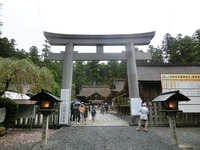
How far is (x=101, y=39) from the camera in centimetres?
1079

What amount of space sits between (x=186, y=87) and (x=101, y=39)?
6.42 m

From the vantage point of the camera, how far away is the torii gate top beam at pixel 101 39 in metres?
10.6

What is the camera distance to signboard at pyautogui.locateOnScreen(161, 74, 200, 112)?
29.5 feet

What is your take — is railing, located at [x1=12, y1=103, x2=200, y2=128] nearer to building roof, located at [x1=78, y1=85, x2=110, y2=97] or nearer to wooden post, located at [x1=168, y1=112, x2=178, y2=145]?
wooden post, located at [x1=168, y1=112, x2=178, y2=145]

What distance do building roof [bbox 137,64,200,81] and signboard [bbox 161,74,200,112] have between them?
3778 millimetres

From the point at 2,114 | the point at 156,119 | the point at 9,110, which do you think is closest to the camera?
the point at 2,114

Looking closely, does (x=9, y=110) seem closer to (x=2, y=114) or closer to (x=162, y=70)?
(x=2, y=114)

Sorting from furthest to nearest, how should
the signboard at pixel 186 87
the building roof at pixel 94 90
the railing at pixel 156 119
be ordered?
the building roof at pixel 94 90
the railing at pixel 156 119
the signboard at pixel 186 87

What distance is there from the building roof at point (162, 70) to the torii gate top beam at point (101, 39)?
3.75 m

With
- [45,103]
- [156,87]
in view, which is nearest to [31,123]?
[45,103]

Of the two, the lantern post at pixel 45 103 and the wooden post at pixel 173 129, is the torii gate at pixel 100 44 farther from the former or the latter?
the wooden post at pixel 173 129

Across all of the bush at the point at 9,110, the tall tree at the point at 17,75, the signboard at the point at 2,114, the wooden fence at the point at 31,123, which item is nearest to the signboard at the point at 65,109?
the wooden fence at the point at 31,123

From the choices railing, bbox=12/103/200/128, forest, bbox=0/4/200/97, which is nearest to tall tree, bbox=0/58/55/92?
forest, bbox=0/4/200/97

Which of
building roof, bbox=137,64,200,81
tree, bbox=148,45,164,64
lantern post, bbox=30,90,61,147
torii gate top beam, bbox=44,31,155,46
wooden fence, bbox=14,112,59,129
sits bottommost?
wooden fence, bbox=14,112,59,129
